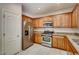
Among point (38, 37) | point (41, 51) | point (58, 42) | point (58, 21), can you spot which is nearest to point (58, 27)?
point (58, 21)

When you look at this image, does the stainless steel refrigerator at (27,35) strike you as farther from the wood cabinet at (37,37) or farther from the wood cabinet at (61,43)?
the wood cabinet at (61,43)

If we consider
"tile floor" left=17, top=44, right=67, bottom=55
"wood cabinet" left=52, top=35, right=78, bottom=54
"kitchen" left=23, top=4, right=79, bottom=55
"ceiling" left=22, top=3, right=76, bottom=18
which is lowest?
"tile floor" left=17, top=44, right=67, bottom=55

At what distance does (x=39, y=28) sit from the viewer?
76.4 inches

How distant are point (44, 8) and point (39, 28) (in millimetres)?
381

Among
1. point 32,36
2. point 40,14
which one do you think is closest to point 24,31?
point 32,36

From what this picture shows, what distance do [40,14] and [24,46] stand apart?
667mm

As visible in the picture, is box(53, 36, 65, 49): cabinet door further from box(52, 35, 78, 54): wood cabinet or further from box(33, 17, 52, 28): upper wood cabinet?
box(33, 17, 52, 28): upper wood cabinet

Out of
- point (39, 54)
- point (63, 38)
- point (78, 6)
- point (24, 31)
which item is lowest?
point (39, 54)

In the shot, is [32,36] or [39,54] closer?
[39,54]

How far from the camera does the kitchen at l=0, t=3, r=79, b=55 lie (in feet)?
5.76

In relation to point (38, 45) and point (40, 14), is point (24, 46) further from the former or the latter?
point (40, 14)

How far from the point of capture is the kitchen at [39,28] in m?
1.75

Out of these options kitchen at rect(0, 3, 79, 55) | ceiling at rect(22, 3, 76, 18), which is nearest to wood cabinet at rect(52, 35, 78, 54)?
kitchen at rect(0, 3, 79, 55)

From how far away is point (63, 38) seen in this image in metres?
1.86
